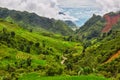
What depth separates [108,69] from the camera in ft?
471

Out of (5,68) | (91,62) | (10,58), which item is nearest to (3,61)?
(10,58)

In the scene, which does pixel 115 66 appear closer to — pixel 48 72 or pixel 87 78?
pixel 48 72

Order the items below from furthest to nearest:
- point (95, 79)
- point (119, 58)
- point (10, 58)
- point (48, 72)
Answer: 1. point (10, 58)
2. point (119, 58)
3. point (48, 72)
4. point (95, 79)

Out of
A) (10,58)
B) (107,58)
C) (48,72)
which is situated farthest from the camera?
(10,58)

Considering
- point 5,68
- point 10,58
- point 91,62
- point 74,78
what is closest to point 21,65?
point 5,68

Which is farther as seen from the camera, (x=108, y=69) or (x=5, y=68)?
(x=5, y=68)

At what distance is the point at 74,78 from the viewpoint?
4050cm

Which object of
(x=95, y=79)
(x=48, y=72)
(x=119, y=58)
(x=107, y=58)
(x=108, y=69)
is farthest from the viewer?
(x=107, y=58)

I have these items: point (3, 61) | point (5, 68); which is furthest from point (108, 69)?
point (3, 61)

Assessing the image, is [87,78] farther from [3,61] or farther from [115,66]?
[3,61]

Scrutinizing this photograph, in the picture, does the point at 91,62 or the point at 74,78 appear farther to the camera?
the point at 91,62

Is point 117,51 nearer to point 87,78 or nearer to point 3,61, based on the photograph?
point 3,61

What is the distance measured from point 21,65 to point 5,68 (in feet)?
35.2

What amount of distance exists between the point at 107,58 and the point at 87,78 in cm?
14186
